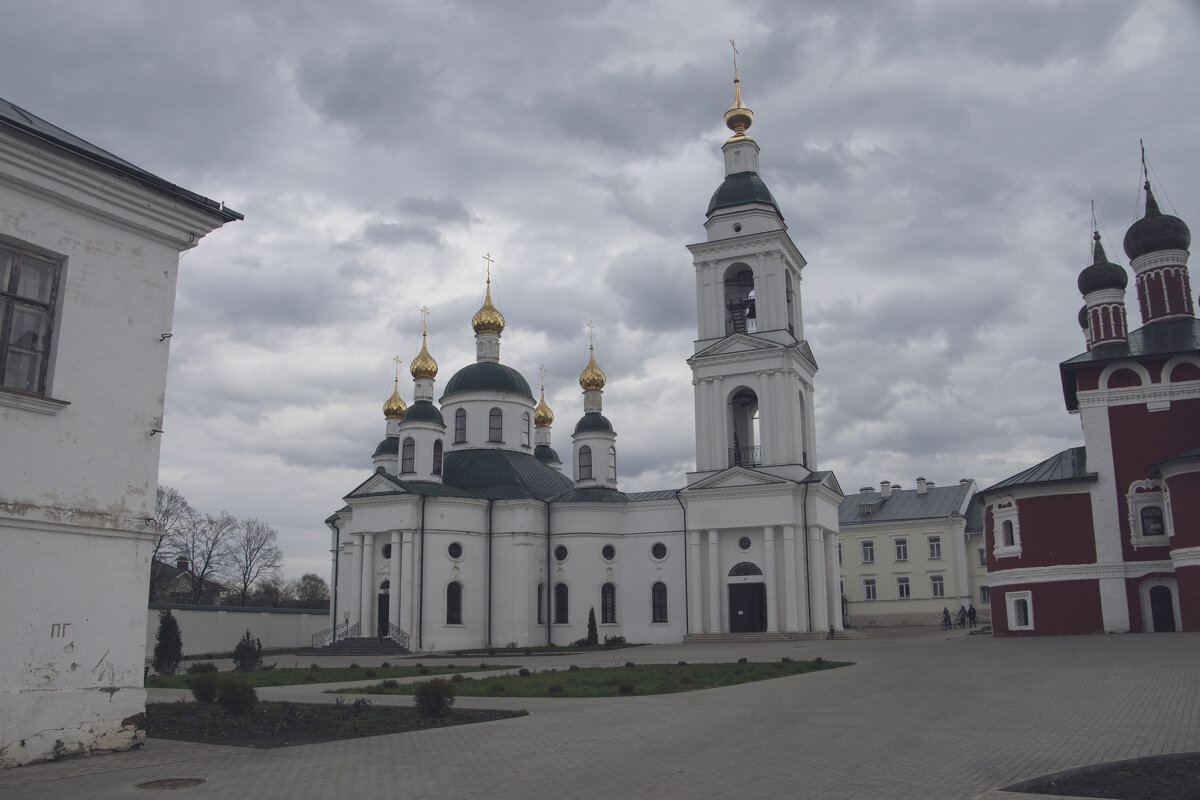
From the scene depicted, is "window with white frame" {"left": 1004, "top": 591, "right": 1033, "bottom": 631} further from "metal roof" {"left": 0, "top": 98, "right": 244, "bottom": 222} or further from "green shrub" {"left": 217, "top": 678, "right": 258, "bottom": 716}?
"metal roof" {"left": 0, "top": 98, "right": 244, "bottom": 222}

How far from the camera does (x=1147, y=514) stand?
30641 millimetres

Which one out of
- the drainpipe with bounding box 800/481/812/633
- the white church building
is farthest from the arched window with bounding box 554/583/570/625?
the drainpipe with bounding box 800/481/812/633

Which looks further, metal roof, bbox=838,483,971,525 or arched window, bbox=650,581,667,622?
metal roof, bbox=838,483,971,525

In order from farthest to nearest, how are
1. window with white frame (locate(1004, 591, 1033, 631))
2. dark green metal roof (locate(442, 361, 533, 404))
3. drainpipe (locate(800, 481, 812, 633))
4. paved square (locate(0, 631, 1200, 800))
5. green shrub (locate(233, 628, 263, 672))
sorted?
dark green metal roof (locate(442, 361, 533, 404)), drainpipe (locate(800, 481, 812, 633)), window with white frame (locate(1004, 591, 1033, 631)), green shrub (locate(233, 628, 263, 672)), paved square (locate(0, 631, 1200, 800))

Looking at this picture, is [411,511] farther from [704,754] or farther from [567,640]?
[704,754]

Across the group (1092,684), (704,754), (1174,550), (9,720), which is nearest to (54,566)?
(9,720)

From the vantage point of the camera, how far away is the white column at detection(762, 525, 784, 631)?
3834cm

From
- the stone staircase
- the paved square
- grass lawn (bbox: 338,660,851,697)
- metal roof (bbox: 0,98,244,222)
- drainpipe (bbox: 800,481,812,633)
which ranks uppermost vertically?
metal roof (bbox: 0,98,244,222)

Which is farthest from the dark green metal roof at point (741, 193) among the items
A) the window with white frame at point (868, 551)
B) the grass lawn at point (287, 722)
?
the grass lawn at point (287, 722)

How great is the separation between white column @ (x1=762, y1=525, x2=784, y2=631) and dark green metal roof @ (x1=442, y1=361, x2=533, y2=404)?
16.0 meters

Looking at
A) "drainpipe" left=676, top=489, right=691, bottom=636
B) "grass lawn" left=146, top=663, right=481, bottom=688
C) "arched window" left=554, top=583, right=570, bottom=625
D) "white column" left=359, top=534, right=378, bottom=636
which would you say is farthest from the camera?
"arched window" left=554, top=583, right=570, bottom=625

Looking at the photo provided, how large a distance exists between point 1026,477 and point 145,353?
30480mm

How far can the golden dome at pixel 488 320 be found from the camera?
49656mm

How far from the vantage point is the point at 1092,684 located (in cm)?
1483
